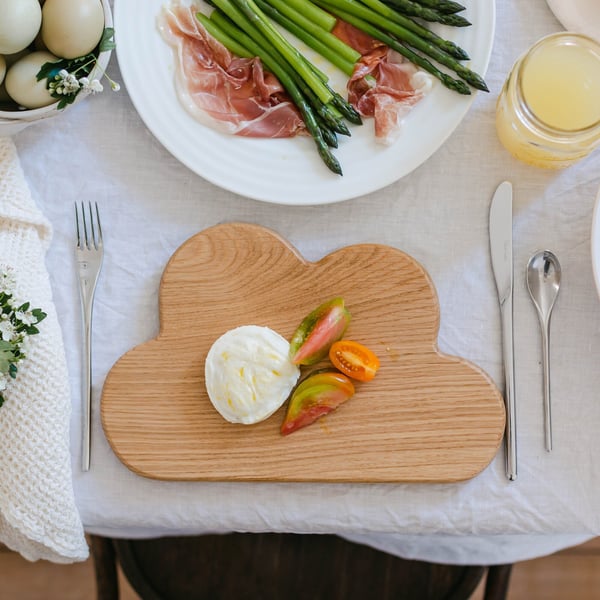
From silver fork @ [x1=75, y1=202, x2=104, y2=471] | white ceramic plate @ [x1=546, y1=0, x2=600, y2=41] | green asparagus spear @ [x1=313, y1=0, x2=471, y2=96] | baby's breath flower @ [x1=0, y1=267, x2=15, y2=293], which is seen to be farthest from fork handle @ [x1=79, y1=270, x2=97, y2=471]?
white ceramic plate @ [x1=546, y1=0, x2=600, y2=41]

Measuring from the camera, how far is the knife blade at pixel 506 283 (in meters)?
1.01

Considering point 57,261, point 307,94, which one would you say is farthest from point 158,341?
point 307,94

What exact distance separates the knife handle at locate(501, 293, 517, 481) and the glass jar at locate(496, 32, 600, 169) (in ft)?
0.75

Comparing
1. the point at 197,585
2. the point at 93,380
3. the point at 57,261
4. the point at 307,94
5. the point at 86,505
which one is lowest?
the point at 197,585

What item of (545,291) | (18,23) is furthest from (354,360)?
(18,23)

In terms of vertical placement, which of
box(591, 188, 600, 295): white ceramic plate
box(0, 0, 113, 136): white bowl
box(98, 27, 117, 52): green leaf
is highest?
box(98, 27, 117, 52): green leaf

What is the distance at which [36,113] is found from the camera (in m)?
0.98

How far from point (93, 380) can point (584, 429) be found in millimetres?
723

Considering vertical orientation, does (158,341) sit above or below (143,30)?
below

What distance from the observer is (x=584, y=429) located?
1024 millimetres

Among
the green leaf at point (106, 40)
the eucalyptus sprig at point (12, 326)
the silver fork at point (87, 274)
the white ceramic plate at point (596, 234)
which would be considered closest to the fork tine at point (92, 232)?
the silver fork at point (87, 274)

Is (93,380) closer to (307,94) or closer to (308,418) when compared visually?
(308,418)

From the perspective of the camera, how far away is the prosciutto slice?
1.06 metres

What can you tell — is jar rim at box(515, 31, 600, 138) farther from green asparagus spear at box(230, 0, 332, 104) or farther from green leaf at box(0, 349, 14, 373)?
green leaf at box(0, 349, 14, 373)
